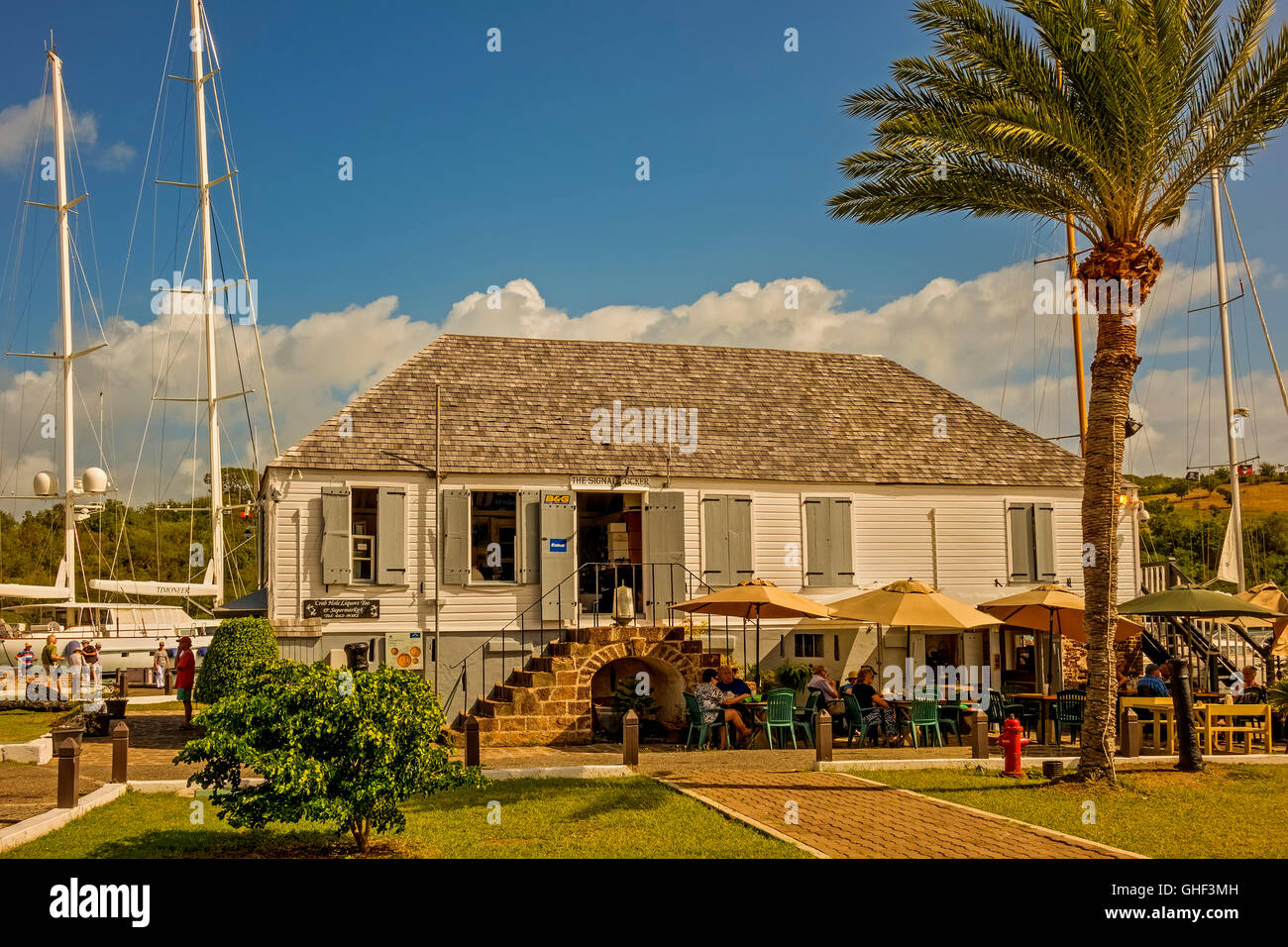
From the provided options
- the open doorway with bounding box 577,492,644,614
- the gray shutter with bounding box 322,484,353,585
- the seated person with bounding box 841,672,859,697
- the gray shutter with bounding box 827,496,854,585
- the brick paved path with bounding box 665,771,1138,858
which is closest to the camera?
the brick paved path with bounding box 665,771,1138,858

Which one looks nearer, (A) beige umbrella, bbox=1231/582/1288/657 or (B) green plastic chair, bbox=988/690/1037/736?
(B) green plastic chair, bbox=988/690/1037/736

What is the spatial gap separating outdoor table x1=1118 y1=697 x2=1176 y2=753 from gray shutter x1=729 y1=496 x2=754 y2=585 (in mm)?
7409

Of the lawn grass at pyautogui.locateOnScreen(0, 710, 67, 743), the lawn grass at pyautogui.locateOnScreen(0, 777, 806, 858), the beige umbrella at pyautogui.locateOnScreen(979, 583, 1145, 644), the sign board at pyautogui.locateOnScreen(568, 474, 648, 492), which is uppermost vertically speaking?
the sign board at pyautogui.locateOnScreen(568, 474, 648, 492)

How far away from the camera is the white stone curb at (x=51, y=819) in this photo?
10.3 meters

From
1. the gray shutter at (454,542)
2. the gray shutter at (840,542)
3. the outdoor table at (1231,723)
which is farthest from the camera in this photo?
the gray shutter at (840,542)

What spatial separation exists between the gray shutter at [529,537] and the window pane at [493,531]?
47 cm

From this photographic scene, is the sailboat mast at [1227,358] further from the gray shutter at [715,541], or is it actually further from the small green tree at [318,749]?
the small green tree at [318,749]

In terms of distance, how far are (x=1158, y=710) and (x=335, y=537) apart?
1466cm

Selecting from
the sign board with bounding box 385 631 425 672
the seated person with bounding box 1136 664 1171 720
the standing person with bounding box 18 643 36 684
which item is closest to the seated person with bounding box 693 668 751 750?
the sign board with bounding box 385 631 425 672

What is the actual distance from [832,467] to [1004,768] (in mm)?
9254

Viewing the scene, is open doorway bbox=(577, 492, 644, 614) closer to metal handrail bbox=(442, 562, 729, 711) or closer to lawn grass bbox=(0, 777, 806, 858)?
metal handrail bbox=(442, 562, 729, 711)

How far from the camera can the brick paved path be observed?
1041 centimetres

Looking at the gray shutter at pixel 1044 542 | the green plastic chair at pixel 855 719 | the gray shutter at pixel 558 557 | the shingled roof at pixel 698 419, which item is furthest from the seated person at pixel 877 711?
the gray shutter at pixel 1044 542
